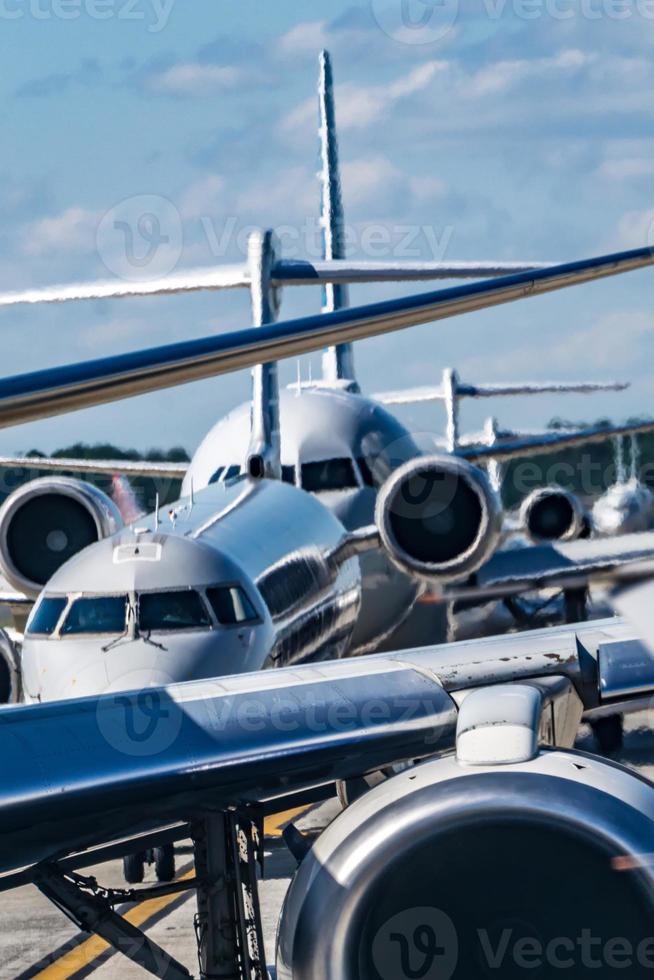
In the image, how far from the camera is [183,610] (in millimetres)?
12062

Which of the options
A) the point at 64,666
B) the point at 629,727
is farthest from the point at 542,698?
the point at 629,727

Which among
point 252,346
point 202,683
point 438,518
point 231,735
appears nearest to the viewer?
point 252,346

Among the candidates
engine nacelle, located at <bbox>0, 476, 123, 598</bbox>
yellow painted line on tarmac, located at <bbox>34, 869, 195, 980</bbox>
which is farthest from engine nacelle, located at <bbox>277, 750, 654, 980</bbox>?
engine nacelle, located at <bbox>0, 476, 123, 598</bbox>

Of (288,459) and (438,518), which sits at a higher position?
(288,459)

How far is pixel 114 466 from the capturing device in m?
23.9

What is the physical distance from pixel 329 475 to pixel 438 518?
4.08 metres

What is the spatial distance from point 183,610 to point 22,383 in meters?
7.75

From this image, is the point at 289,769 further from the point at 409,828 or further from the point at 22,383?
the point at 22,383

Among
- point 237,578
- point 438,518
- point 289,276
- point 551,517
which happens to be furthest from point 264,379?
point 237,578

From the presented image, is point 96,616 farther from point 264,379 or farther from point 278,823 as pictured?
point 264,379

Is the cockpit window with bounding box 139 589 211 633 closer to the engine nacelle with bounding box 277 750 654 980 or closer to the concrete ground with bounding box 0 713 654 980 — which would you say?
the concrete ground with bounding box 0 713 654 980

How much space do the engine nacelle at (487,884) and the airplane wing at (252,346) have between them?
152 cm

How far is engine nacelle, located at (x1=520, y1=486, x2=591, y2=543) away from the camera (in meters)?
23.9

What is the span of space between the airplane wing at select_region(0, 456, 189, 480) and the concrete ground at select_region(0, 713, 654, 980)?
917 centimetres
